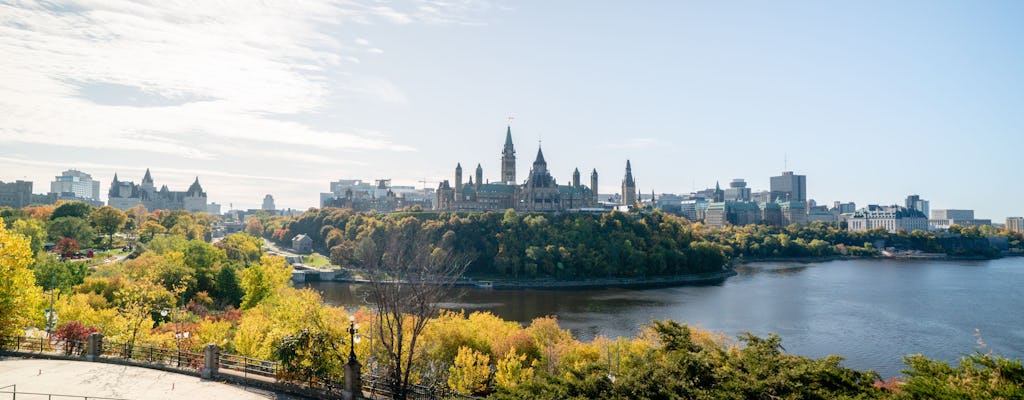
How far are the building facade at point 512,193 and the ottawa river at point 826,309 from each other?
4845 cm

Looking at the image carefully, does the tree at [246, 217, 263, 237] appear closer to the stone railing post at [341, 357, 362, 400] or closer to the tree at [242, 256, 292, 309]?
the tree at [242, 256, 292, 309]

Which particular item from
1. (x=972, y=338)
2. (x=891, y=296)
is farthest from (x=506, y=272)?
(x=972, y=338)

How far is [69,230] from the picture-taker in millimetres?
86188

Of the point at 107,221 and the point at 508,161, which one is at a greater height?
the point at 508,161

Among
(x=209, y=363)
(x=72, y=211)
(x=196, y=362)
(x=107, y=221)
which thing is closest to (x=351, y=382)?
(x=209, y=363)

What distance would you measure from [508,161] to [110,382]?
143 meters

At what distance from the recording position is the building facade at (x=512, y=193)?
146 meters

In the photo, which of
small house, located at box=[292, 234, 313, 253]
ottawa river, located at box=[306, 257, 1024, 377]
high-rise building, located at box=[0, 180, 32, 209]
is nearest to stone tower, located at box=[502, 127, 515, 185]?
small house, located at box=[292, 234, 313, 253]

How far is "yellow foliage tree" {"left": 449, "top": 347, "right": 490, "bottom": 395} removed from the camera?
30.2 m

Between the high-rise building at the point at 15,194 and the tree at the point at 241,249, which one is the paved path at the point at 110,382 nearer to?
the tree at the point at 241,249

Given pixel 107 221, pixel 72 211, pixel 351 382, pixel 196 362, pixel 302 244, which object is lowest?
pixel 302 244

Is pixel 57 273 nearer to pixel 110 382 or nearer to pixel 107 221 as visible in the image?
pixel 110 382

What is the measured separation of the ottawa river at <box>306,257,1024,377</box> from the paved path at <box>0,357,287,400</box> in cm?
4012

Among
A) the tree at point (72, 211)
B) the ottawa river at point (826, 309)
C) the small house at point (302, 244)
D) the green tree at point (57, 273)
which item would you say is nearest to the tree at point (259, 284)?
the green tree at point (57, 273)
